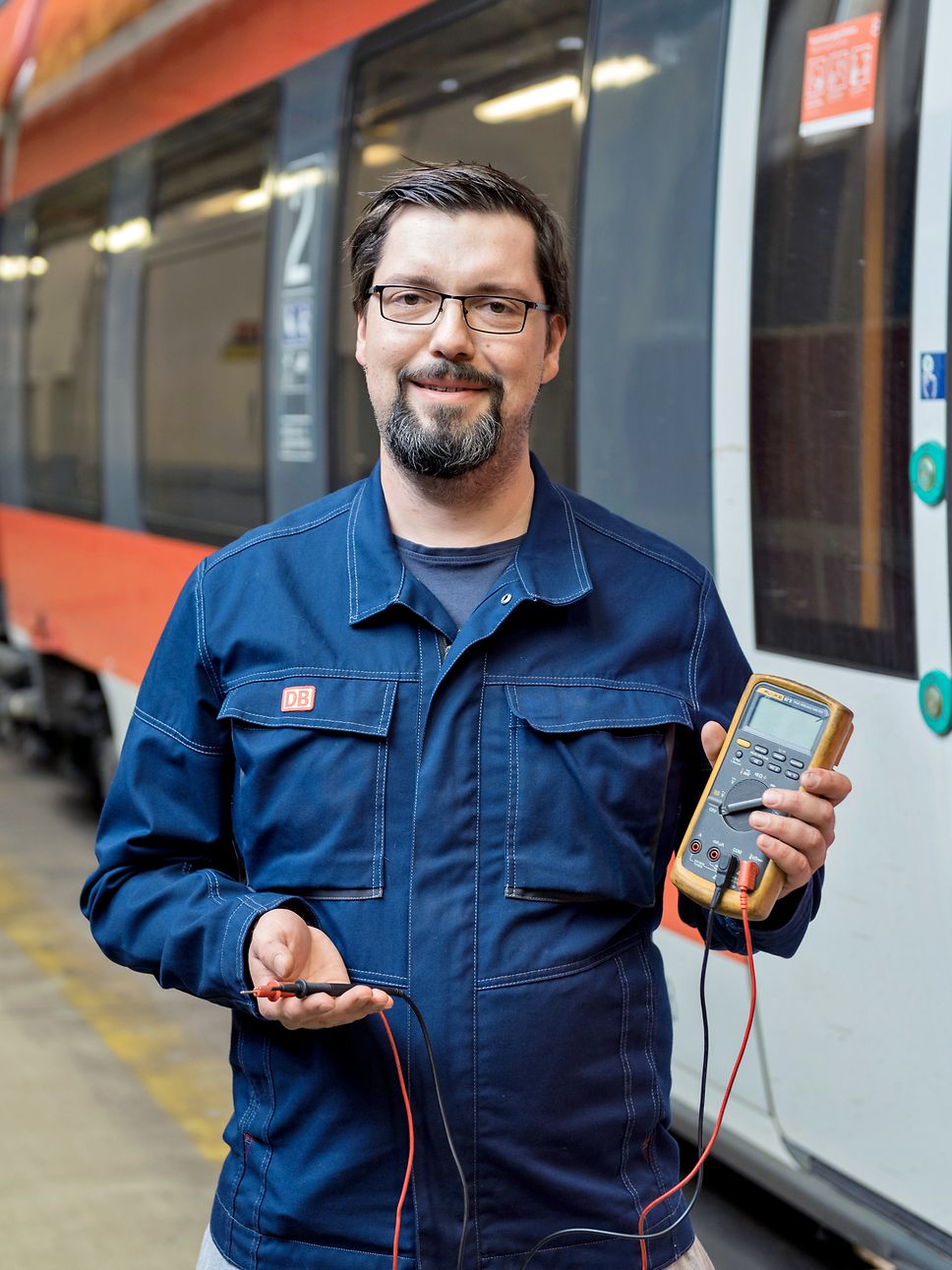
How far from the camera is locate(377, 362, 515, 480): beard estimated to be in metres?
1.81

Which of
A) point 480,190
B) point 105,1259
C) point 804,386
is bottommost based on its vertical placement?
point 105,1259

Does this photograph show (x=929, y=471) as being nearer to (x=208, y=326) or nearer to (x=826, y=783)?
(x=826, y=783)

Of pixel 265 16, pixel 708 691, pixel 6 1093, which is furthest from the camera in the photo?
pixel 265 16

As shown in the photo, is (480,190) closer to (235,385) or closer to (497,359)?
(497,359)

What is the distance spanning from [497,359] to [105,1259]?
251 centimetres

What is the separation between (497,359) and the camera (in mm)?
1833

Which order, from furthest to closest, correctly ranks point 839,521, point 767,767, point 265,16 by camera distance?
1. point 265,16
2. point 839,521
3. point 767,767

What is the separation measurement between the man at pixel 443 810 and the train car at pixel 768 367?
2.87ft

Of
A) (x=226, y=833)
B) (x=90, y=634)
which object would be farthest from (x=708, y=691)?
(x=90, y=634)

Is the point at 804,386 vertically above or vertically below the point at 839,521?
above

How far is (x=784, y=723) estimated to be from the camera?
1.80 meters

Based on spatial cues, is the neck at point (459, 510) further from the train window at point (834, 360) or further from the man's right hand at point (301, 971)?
the train window at point (834, 360)

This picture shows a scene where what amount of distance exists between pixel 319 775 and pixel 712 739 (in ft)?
1.39

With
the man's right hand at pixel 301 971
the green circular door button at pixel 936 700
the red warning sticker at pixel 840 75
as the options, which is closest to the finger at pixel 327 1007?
the man's right hand at pixel 301 971
